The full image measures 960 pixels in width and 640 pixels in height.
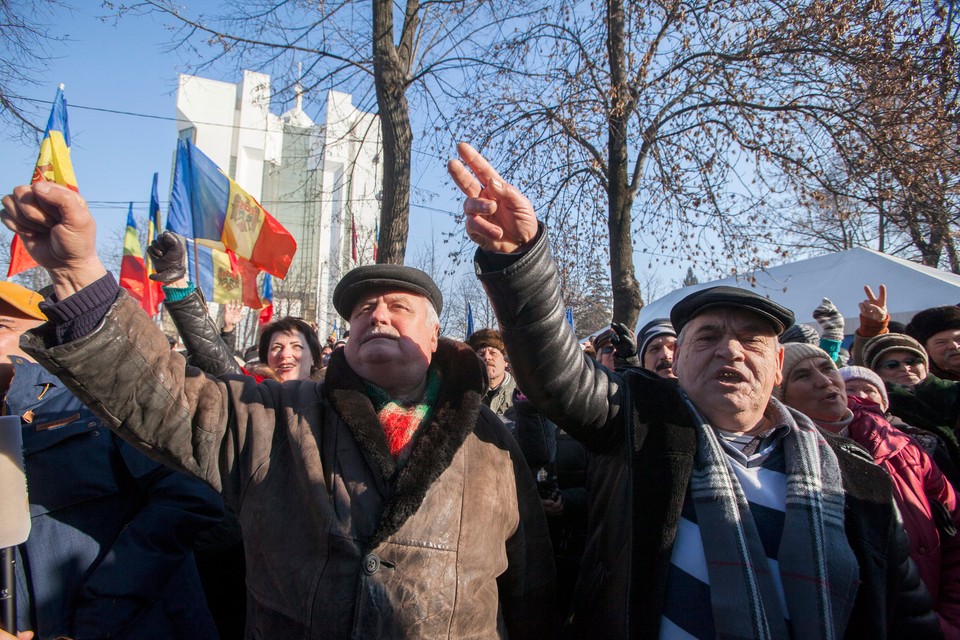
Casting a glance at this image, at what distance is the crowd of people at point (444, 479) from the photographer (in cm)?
149

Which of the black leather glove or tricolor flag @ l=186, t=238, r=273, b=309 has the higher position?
tricolor flag @ l=186, t=238, r=273, b=309

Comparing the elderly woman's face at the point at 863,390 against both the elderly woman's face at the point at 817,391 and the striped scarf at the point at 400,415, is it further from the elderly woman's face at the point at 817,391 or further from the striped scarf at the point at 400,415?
the striped scarf at the point at 400,415

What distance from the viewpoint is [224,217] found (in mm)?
5812

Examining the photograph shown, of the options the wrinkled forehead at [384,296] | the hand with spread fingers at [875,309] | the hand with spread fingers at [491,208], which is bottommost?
the wrinkled forehead at [384,296]

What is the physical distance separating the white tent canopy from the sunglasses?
398 cm

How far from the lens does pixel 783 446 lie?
69.8 inches

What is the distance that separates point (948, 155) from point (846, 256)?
13.2ft

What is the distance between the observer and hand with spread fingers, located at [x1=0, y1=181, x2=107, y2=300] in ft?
4.44

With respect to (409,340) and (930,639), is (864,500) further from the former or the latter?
(409,340)

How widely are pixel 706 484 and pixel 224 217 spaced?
18.1 feet

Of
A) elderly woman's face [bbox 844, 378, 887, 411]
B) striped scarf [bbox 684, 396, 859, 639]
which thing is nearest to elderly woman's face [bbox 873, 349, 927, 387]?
elderly woman's face [bbox 844, 378, 887, 411]

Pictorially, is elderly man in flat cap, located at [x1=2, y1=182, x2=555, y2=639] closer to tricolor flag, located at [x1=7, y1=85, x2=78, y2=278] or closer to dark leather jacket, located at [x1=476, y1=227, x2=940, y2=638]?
dark leather jacket, located at [x1=476, y1=227, x2=940, y2=638]

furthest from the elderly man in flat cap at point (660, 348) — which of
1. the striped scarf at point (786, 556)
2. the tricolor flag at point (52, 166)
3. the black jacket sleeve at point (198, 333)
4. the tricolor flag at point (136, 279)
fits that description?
the tricolor flag at point (136, 279)

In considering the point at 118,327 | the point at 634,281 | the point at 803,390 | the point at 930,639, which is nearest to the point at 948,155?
the point at 634,281
